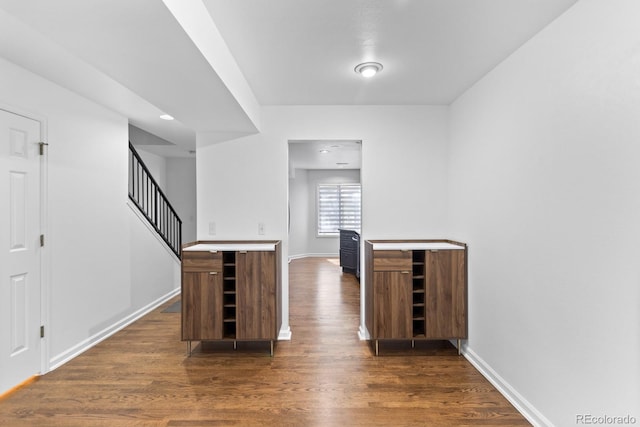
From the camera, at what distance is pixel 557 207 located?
5.76 ft

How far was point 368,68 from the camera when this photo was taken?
2350mm

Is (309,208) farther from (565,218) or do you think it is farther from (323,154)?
(565,218)

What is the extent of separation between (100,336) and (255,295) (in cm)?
172

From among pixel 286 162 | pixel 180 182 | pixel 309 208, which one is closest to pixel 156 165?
pixel 180 182

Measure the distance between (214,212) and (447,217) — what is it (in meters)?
2.39

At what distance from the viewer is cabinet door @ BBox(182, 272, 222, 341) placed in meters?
2.72

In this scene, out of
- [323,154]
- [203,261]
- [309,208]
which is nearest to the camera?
[203,261]

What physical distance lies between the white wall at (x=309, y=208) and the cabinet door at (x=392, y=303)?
5.83 meters

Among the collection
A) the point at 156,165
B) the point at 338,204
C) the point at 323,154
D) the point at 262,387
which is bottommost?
the point at 262,387

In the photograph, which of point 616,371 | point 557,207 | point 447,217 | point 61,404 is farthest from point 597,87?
point 61,404

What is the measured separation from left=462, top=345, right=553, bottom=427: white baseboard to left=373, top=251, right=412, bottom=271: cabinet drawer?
91 centimetres

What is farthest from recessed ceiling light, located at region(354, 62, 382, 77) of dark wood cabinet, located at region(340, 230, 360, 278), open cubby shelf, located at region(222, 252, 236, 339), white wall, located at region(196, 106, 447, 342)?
dark wood cabinet, located at region(340, 230, 360, 278)

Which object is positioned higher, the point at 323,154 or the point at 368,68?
the point at 323,154

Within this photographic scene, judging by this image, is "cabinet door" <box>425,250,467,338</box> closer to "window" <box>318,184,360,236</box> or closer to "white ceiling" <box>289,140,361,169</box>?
"white ceiling" <box>289,140,361,169</box>
